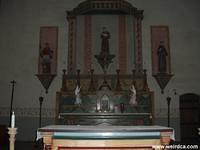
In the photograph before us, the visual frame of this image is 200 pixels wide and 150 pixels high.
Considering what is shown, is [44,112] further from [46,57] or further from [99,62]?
[99,62]

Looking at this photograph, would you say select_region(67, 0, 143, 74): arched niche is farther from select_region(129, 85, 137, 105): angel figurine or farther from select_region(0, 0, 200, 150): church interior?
select_region(129, 85, 137, 105): angel figurine

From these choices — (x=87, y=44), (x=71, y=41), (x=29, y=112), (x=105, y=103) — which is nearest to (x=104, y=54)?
(x=87, y=44)

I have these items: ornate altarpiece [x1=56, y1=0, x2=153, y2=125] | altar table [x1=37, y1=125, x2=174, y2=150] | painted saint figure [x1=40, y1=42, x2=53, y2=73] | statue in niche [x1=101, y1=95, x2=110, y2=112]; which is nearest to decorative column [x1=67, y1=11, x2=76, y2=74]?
ornate altarpiece [x1=56, y1=0, x2=153, y2=125]

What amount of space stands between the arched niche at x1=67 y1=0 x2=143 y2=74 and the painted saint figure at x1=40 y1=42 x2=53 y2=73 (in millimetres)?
794

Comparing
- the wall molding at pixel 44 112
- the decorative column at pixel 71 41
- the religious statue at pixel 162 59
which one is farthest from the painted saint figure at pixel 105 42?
the wall molding at pixel 44 112

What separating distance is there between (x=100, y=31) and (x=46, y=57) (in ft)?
7.93

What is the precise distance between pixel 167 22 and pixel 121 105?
13.0ft

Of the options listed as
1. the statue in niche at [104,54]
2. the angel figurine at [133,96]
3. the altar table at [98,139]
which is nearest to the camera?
the altar table at [98,139]

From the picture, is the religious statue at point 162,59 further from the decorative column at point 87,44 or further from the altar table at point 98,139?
the altar table at point 98,139

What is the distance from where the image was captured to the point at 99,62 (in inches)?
429

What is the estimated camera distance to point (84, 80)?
1090 cm

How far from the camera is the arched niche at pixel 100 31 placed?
433 inches

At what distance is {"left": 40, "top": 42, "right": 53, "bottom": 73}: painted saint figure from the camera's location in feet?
36.6

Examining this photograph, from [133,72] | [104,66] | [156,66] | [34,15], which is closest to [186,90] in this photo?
[156,66]
